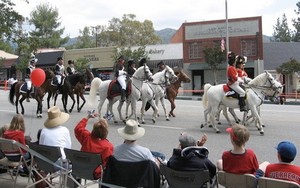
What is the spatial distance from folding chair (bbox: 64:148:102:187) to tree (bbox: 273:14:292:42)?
134 meters

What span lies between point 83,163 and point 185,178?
63.0 inches

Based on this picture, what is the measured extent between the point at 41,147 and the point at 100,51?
5262 cm

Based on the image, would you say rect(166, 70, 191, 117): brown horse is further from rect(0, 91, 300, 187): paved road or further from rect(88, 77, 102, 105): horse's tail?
rect(88, 77, 102, 105): horse's tail

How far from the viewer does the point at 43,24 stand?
271ft

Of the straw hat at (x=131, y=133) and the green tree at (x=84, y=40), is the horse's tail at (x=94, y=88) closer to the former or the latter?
the straw hat at (x=131, y=133)

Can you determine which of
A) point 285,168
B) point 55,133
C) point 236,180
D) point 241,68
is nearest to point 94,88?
point 241,68

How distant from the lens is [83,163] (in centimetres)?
629

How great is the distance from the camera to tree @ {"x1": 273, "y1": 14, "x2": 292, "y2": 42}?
134375mm

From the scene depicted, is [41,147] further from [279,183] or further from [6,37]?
[6,37]

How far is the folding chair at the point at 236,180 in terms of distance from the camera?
5340mm

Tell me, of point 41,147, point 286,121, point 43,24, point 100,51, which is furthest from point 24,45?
point 43,24

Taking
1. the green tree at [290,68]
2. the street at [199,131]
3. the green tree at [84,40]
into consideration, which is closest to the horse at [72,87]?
the street at [199,131]

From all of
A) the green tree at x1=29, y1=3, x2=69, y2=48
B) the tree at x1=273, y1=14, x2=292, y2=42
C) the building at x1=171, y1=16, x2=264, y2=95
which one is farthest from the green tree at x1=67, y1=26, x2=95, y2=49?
the tree at x1=273, y1=14, x2=292, y2=42

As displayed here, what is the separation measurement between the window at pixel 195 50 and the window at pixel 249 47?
5154 mm
